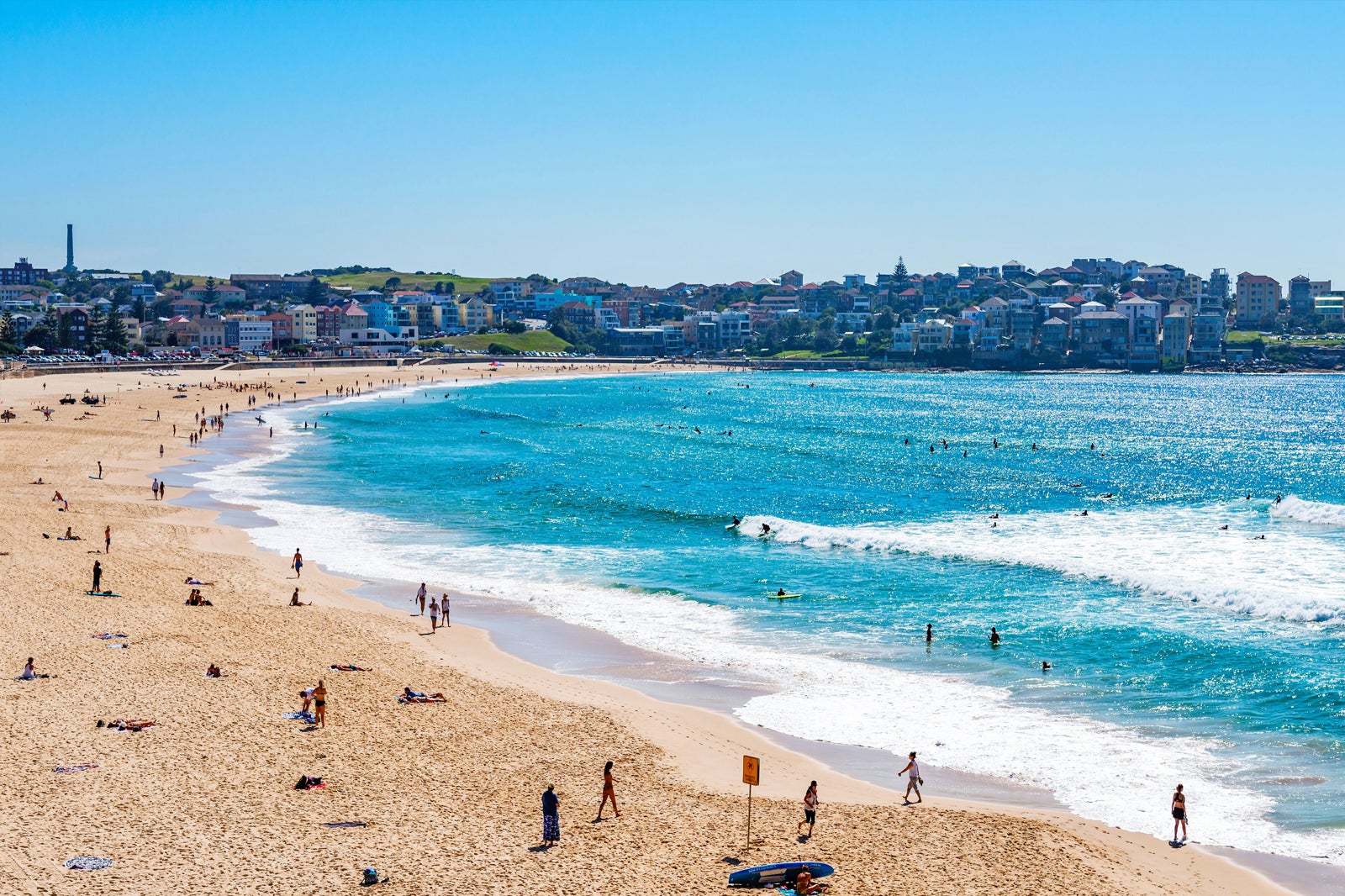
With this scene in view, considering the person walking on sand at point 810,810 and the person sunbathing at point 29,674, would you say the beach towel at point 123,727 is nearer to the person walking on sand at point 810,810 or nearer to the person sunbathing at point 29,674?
the person sunbathing at point 29,674

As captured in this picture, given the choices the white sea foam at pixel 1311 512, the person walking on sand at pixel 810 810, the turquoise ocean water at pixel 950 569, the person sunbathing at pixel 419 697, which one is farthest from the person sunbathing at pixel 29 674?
the white sea foam at pixel 1311 512

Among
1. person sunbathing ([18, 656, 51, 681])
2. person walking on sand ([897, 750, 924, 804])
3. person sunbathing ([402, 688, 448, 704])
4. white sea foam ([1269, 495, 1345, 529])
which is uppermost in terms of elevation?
white sea foam ([1269, 495, 1345, 529])

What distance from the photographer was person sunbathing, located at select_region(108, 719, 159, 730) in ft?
69.6

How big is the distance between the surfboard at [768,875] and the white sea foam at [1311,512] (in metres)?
40.9

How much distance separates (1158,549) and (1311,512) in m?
13.0

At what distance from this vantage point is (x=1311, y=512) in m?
50.5

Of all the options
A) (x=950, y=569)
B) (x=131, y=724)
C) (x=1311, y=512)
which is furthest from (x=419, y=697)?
(x=1311, y=512)

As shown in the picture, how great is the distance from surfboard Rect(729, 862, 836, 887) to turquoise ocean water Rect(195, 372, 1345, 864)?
6.19m

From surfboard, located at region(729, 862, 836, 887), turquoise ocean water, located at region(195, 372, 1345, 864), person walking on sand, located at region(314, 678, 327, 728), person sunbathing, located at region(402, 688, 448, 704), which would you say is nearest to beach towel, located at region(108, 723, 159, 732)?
person walking on sand, located at region(314, 678, 327, 728)

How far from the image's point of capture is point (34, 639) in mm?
26828

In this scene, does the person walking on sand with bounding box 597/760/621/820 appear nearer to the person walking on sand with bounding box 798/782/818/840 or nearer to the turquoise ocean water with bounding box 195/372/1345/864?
the person walking on sand with bounding box 798/782/818/840

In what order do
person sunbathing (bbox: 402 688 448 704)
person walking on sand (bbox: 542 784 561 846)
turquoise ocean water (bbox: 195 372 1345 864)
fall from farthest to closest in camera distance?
person sunbathing (bbox: 402 688 448 704)
turquoise ocean water (bbox: 195 372 1345 864)
person walking on sand (bbox: 542 784 561 846)

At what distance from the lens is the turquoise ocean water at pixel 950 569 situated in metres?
22.6

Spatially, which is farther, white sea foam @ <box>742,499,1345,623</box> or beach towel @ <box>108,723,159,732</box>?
white sea foam @ <box>742,499,1345,623</box>
